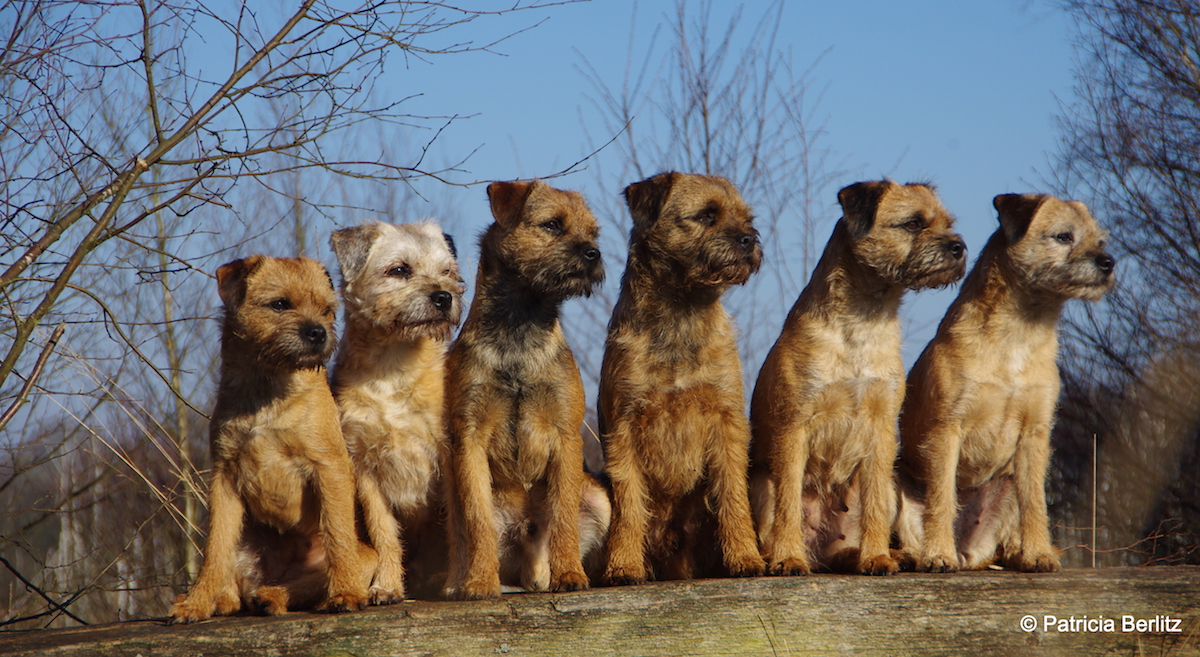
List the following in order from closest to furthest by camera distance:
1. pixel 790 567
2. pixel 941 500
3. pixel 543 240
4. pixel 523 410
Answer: pixel 790 567
pixel 523 410
pixel 941 500
pixel 543 240

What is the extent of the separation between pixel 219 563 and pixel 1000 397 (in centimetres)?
487

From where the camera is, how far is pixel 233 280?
504cm

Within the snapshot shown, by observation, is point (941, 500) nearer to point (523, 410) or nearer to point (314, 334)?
point (523, 410)

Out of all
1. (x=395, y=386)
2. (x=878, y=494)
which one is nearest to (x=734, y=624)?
(x=878, y=494)

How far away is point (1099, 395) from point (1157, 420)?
35.0 inches

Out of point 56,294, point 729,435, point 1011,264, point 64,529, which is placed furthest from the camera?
point 64,529

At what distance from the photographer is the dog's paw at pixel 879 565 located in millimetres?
5191

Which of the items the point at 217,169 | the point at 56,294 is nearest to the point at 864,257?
the point at 217,169

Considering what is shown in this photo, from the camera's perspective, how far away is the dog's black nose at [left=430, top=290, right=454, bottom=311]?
5.41 metres

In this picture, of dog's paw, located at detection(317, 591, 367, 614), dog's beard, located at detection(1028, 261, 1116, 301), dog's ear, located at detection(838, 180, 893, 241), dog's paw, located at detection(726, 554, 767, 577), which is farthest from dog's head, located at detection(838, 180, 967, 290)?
dog's paw, located at detection(317, 591, 367, 614)

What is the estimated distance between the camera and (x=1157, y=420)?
36.8 feet

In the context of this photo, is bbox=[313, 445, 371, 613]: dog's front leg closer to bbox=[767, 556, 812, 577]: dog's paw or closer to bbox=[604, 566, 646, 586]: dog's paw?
bbox=[604, 566, 646, 586]: dog's paw

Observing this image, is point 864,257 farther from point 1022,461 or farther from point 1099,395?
point 1099,395

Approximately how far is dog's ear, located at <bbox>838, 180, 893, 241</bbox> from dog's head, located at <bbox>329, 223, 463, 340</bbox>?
2641mm
